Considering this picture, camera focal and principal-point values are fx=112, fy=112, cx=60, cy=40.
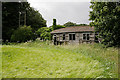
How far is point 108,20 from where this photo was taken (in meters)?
14.2

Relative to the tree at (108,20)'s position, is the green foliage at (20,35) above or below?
below

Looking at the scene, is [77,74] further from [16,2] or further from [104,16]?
[16,2]

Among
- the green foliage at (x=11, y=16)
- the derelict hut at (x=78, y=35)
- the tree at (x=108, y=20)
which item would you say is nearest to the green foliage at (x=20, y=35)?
the green foliage at (x=11, y=16)

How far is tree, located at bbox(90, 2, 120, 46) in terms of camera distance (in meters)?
14.0

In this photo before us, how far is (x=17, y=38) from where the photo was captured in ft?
75.9

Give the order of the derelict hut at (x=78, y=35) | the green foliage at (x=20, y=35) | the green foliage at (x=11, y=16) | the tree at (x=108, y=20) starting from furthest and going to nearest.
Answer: the green foliage at (x=11, y=16) → the green foliage at (x=20, y=35) → the derelict hut at (x=78, y=35) → the tree at (x=108, y=20)

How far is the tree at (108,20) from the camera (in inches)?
550

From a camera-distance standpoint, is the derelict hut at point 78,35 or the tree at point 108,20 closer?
the tree at point 108,20

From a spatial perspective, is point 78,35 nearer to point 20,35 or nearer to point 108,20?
point 108,20

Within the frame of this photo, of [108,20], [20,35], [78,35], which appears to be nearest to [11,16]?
[20,35]

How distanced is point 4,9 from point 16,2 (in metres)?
3.67

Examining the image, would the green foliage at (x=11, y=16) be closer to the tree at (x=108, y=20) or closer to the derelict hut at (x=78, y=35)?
the derelict hut at (x=78, y=35)

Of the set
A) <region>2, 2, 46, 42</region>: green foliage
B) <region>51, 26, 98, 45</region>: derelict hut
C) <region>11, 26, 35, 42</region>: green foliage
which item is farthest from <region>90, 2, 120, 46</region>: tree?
<region>2, 2, 46, 42</region>: green foliage

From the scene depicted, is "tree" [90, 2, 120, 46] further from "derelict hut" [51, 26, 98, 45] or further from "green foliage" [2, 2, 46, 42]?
"green foliage" [2, 2, 46, 42]
